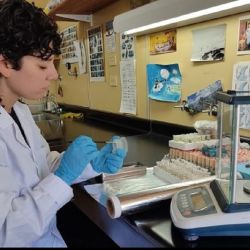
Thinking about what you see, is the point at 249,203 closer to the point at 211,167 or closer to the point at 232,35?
the point at 211,167

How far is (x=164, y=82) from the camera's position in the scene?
1.80m

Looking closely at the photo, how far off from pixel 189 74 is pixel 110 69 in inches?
34.0

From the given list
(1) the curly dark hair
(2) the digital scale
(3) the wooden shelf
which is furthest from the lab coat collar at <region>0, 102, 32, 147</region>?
(3) the wooden shelf

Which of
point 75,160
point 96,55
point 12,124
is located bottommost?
point 75,160

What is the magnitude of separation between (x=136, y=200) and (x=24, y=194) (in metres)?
0.33

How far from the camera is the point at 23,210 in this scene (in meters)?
0.78

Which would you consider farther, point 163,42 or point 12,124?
point 163,42

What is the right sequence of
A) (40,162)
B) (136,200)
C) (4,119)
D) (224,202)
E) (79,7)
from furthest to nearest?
1. (79,7)
2. (40,162)
3. (4,119)
4. (136,200)
5. (224,202)

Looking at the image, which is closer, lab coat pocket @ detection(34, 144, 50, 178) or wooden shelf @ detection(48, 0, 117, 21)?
lab coat pocket @ detection(34, 144, 50, 178)

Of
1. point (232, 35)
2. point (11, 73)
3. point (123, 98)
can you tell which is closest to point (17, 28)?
point (11, 73)

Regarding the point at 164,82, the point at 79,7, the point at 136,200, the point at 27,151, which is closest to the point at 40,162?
the point at 27,151

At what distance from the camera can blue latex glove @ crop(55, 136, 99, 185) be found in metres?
0.88

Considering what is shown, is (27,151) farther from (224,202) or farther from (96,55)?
(96,55)

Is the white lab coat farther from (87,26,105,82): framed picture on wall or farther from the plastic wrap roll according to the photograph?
(87,26,105,82): framed picture on wall
